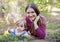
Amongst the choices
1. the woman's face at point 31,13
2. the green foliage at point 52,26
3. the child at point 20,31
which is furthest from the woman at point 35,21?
the green foliage at point 52,26

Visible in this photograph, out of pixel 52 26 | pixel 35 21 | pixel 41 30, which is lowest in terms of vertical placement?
pixel 52 26

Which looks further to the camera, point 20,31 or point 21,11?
point 21,11

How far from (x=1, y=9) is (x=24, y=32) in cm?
121

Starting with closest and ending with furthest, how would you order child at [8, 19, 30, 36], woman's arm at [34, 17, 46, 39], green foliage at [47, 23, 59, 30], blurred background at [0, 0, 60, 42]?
woman's arm at [34, 17, 46, 39] → child at [8, 19, 30, 36] → green foliage at [47, 23, 59, 30] → blurred background at [0, 0, 60, 42]

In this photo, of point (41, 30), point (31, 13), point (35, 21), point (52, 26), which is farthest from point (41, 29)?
point (52, 26)

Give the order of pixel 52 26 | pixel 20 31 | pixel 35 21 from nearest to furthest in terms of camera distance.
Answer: pixel 35 21 < pixel 20 31 < pixel 52 26

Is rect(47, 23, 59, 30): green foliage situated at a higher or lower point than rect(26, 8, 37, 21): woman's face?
lower

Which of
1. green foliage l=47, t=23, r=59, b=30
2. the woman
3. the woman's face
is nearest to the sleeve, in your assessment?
the woman

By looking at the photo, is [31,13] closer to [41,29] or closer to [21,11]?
[41,29]

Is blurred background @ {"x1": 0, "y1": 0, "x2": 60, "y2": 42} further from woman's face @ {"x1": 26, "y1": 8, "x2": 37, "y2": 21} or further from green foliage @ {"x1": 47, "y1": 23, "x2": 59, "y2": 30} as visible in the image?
woman's face @ {"x1": 26, "y1": 8, "x2": 37, "y2": 21}

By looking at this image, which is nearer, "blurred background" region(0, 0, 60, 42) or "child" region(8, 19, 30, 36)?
"child" region(8, 19, 30, 36)

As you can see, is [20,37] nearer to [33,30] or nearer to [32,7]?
[33,30]

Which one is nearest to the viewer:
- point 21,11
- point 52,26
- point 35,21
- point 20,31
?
point 35,21

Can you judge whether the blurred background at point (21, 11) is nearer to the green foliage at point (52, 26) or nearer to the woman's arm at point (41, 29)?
the green foliage at point (52, 26)
